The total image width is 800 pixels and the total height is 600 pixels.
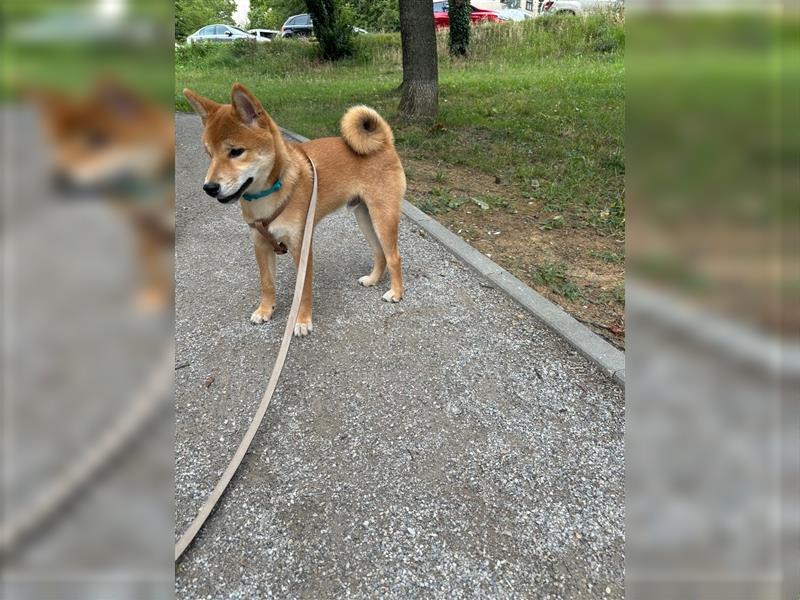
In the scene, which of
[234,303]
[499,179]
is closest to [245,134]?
[234,303]

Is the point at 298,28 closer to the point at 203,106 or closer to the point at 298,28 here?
the point at 298,28

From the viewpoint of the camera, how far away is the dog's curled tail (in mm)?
3566

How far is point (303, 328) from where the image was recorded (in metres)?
3.31

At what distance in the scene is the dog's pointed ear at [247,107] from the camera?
2.65 metres

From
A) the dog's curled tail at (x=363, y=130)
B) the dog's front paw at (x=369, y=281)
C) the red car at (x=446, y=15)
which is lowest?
the dog's front paw at (x=369, y=281)

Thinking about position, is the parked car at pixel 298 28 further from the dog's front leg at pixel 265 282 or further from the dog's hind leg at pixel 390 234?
the dog's front leg at pixel 265 282

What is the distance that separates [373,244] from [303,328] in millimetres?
1007

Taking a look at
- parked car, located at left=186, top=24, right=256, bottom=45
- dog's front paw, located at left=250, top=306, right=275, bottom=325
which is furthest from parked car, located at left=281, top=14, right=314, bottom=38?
dog's front paw, located at left=250, top=306, right=275, bottom=325

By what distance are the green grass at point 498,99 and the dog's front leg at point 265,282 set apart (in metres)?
2.25

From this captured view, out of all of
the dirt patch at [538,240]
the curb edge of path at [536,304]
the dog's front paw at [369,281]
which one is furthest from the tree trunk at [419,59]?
the dog's front paw at [369,281]

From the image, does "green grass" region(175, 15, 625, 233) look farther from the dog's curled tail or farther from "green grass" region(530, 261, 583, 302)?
the dog's curled tail
